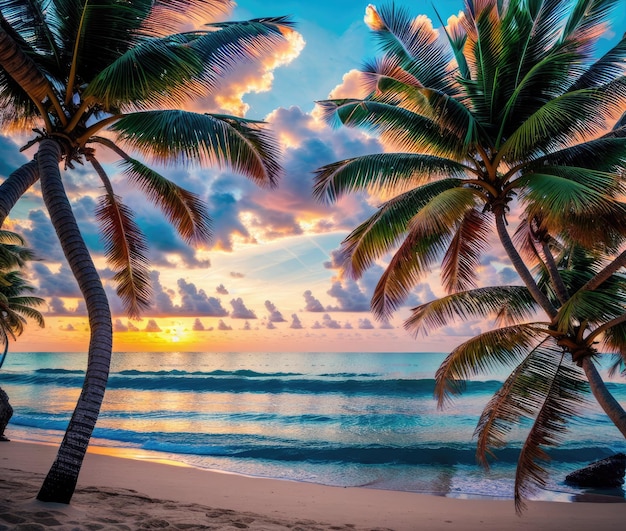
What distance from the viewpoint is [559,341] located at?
262 inches

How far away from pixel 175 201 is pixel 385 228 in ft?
13.2

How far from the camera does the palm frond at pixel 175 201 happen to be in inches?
329

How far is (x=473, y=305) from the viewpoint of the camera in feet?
26.2

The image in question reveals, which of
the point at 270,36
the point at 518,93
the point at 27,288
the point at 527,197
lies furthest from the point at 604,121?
the point at 27,288

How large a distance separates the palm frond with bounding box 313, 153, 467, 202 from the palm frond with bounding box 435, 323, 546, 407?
2806 millimetres

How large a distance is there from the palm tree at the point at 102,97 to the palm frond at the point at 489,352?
4062mm

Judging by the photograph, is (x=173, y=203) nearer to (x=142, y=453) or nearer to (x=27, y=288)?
(x=142, y=453)

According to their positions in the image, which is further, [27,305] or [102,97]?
[27,305]

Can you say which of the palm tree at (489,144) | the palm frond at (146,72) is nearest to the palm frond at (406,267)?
the palm tree at (489,144)

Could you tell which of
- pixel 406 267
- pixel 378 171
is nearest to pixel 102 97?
pixel 378 171

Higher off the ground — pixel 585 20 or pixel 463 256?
pixel 585 20

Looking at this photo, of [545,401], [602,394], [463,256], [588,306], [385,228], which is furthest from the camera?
[463,256]

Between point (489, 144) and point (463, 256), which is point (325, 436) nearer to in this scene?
point (463, 256)

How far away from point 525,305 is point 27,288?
81.6 feet
